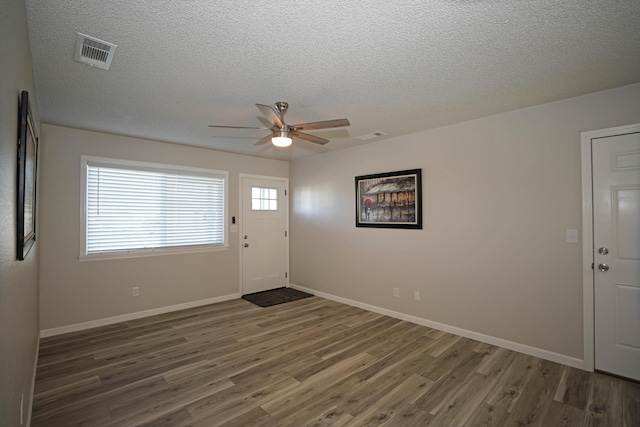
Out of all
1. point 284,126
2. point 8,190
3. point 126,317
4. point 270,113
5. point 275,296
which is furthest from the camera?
point 275,296

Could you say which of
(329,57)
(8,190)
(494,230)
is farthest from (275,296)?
(8,190)

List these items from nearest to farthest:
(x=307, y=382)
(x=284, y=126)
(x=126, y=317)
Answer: (x=307, y=382)
(x=284, y=126)
(x=126, y=317)

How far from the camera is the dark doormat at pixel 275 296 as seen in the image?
202 inches

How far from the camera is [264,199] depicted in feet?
19.4

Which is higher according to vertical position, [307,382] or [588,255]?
[588,255]

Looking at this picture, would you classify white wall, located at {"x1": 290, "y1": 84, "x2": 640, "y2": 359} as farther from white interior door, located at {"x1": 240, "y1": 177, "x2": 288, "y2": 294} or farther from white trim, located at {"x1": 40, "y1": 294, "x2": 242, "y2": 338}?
white trim, located at {"x1": 40, "y1": 294, "x2": 242, "y2": 338}

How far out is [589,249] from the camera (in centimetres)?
291

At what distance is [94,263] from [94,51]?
9.77 feet

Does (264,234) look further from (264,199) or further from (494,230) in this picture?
(494,230)

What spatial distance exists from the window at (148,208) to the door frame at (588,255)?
4.77 meters

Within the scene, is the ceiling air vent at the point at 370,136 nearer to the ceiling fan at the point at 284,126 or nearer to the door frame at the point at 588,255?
the ceiling fan at the point at 284,126

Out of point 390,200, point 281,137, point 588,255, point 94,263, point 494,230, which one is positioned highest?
point 281,137

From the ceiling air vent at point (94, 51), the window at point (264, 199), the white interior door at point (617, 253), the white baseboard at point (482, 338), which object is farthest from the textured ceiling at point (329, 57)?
the white baseboard at point (482, 338)

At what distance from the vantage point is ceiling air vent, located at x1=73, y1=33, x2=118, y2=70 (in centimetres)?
202
